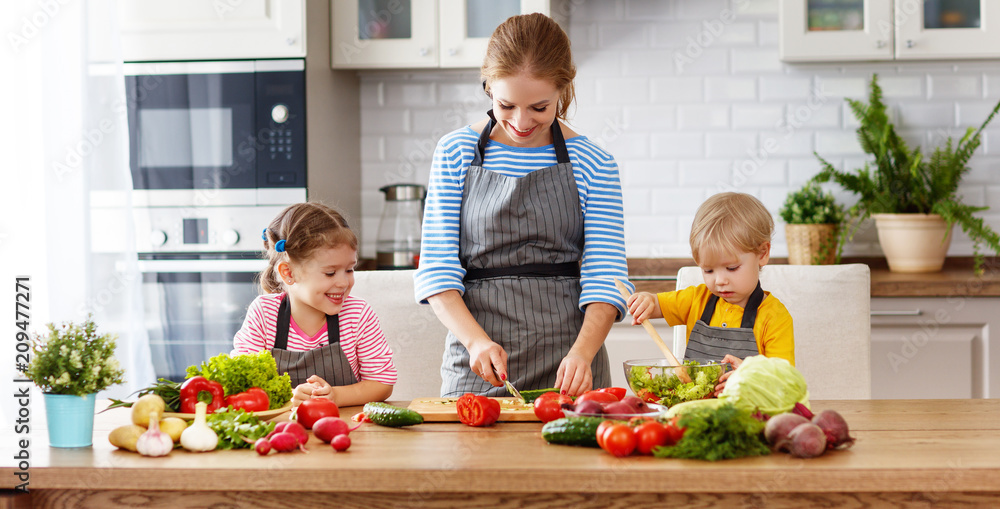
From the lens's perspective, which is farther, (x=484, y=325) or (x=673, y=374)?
(x=484, y=325)

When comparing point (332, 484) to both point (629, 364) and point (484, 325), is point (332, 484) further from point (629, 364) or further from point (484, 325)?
point (484, 325)

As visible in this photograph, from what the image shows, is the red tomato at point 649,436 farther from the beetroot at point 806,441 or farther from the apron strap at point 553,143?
the apron strap at point 553,143

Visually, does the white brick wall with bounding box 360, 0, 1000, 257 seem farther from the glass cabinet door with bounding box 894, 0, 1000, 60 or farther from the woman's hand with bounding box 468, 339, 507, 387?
the woman's hand with bounding box 468, 339, 507, 387

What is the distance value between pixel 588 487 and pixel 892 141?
266 cm

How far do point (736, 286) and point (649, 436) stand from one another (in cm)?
74

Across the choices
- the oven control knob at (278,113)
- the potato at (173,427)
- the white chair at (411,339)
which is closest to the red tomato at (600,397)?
the potato at (173,427)

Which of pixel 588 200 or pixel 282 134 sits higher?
pixel 282 134

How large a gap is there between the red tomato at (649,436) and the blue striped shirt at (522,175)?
1.84 feet

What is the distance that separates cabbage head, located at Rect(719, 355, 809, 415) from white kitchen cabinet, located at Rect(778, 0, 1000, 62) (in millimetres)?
2190

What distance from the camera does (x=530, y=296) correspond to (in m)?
1.74

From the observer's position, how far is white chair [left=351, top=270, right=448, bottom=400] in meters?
2.11

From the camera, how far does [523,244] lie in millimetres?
1754

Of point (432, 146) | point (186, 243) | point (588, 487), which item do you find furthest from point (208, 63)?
point (588, 487)

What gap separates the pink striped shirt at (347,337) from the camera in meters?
1.74
